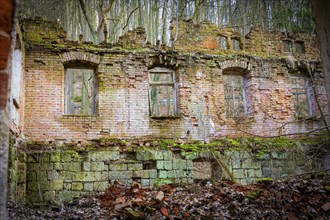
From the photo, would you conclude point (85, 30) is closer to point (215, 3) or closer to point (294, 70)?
point (215, 3)

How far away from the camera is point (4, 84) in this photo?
215 cm

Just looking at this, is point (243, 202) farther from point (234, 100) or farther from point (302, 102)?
point (234, 100)

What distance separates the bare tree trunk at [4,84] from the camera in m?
2.12

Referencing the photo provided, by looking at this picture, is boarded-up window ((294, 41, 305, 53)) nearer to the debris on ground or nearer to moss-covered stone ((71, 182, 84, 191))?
the debris on ground

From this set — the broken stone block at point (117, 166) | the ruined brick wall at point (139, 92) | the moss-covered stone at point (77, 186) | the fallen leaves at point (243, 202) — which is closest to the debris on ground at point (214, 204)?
the fallen leaves at point (243, 202)

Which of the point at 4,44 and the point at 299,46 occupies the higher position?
the point at 299,46

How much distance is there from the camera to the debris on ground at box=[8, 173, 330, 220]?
7.47m

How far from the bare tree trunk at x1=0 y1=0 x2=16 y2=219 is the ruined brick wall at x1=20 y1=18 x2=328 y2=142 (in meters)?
9.14

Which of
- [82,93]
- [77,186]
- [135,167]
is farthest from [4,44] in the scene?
[82,93]

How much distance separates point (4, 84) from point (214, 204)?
Answer: 21.5ft

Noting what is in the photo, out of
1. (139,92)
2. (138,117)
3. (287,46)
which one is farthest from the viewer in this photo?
(287,46)

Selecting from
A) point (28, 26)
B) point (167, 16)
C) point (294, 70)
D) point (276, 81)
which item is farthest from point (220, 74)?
point (167, 16)

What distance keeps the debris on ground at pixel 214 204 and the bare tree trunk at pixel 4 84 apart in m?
5.47

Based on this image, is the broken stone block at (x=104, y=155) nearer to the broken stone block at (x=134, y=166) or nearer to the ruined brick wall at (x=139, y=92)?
the broken stone block at (x=134, y=166)
